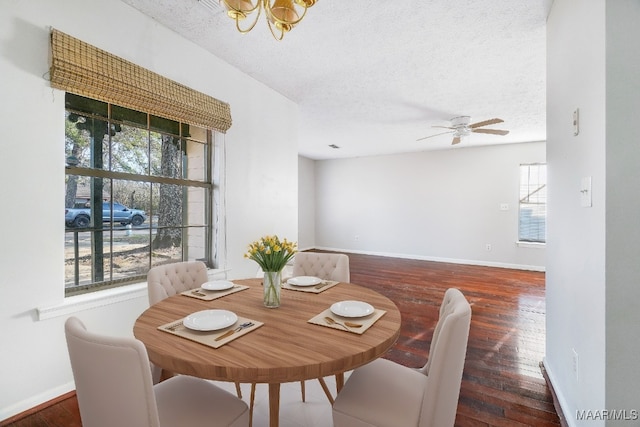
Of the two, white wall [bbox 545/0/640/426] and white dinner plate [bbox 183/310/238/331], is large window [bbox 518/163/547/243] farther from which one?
white dinner plate [bbox 183/310/238/331]

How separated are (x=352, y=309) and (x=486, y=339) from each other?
2.19 metres

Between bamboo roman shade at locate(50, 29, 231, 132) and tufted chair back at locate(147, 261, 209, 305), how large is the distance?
4.00ft

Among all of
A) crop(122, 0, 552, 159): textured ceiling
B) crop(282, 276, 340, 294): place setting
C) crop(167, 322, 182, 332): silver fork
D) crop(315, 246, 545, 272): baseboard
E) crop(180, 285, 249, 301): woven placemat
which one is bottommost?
crop(315, 246, 545, 272): baseboard

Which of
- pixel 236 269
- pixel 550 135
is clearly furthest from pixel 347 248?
pixel 550 135

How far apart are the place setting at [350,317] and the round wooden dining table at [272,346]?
0.07 ft

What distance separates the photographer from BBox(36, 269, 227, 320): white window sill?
1790 millimetres

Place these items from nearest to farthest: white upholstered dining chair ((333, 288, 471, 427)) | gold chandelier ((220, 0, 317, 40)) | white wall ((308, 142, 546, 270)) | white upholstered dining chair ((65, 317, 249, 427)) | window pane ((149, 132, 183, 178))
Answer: white upholstered dining chair ((65, 317, 249, 427))
white upholstered dining chair ((333, 288, 471, 427))
gold chandelier ((220, 0, 317, 40))
window pane ((149, 132, 183, 178))
white wall ((308, 142, 546, 270))

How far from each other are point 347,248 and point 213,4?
6542 mm

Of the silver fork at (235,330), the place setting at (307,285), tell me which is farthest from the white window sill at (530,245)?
the silver fork at (235,330)

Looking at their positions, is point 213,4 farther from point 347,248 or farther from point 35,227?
point 347,248

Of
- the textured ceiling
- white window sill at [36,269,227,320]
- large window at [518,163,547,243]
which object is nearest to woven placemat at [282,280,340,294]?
white window sill at [36,269,227,320]

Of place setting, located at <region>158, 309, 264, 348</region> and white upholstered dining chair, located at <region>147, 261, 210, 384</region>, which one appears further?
white upholstered dining chair, located at <region>147, 261, 210, 384</region>

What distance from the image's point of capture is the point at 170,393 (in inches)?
47.4

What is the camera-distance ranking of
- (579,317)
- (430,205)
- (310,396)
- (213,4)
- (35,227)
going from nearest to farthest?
(579,317), (35,227), (310,396), (213,4), (430,205)
